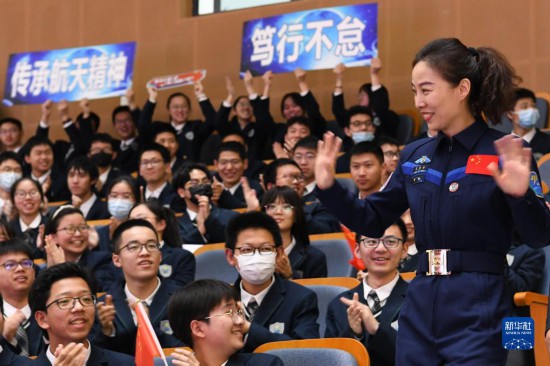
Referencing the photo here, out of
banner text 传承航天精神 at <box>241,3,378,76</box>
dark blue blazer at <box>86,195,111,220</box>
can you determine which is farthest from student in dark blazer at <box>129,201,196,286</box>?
banner text 传承航天精神 at <box>241,3,378,76</box>

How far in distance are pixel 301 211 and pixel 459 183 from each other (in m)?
2.33

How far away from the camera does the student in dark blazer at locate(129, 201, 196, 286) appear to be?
4.43m

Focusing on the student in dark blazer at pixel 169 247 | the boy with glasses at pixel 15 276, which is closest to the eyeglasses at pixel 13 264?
the boy with glasses at pixel 15 276

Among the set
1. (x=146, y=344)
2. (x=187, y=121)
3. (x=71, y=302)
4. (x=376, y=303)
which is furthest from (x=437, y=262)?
(x=187, y=121)

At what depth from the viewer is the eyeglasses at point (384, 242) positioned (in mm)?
3666

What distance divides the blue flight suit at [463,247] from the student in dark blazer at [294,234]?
1886 millimetres

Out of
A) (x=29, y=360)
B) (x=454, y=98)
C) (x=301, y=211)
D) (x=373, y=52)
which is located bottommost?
(x=29, y=360)

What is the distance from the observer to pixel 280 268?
409cm

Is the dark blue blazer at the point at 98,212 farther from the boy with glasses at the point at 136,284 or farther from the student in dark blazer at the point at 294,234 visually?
the boy with glasses at the point at 136,284

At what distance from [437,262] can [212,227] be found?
3.05 metres

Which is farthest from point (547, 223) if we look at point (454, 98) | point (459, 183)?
point (454, 98)

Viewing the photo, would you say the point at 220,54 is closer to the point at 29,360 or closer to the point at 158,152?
the point at 158,152

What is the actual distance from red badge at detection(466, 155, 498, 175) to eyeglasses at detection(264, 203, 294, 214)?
7.53 feet

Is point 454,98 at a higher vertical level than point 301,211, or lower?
higher
